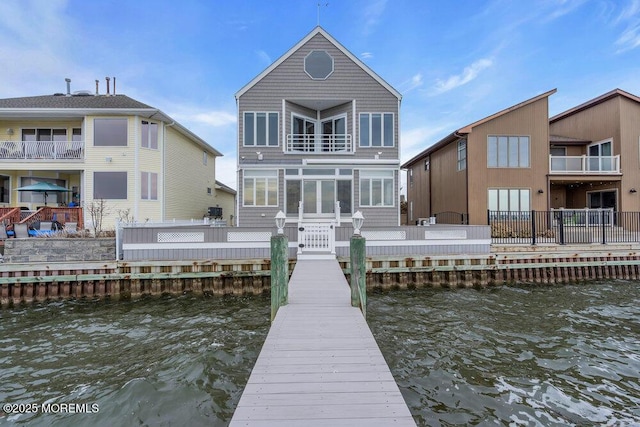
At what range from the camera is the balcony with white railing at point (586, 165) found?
17.7 m

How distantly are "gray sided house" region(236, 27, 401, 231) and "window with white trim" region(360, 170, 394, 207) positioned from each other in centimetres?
5

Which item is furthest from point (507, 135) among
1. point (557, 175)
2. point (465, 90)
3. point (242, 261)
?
point (242, 261)

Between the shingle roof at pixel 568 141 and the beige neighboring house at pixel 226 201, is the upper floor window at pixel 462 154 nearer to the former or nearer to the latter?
the shingle roof at pixel 568 141

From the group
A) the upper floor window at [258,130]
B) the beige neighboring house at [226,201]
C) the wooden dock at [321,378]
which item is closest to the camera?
the wooden dock at [321,378]

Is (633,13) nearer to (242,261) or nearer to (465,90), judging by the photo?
(465,90)

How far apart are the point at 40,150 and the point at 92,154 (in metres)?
3.52

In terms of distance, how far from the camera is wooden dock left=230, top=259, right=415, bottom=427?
2.56 m

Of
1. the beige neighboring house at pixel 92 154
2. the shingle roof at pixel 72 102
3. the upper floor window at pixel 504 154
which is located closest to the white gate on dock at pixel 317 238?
the beige neighboring house at pixel 92 154

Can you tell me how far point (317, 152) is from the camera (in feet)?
48.8

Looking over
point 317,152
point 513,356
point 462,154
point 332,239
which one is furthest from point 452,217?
point 513,356

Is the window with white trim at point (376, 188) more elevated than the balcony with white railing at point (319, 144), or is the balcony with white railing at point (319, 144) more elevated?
the balcony with white railing at point (319, 144)

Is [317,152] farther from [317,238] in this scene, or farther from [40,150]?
[40,150]

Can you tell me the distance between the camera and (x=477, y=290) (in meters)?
10.3

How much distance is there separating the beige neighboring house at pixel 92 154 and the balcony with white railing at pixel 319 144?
793 cm
